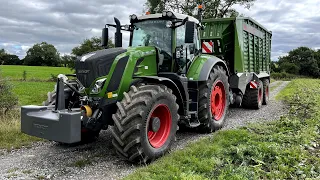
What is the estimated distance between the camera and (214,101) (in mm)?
7977

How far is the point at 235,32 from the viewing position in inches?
385

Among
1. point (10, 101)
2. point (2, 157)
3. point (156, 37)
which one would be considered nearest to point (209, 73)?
point (156, 37)

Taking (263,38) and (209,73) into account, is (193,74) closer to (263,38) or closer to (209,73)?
(209,73)

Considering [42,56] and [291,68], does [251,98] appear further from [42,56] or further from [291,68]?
[42,56]

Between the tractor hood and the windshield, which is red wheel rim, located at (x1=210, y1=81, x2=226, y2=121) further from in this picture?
the tractor hood

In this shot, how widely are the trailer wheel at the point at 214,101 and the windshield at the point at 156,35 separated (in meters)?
1.34

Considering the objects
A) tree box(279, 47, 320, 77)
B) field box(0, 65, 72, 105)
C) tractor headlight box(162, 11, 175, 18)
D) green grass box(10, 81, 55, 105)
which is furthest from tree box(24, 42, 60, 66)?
tractor headlight box(162, 11, 175, 18)

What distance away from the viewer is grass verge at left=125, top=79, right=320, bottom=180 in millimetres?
4492

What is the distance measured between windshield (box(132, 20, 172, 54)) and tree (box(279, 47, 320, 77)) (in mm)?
59527

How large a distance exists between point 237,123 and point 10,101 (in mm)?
6464

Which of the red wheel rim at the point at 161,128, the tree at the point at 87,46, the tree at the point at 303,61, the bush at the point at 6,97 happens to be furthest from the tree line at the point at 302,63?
the red wheel rim at the point at 161,128

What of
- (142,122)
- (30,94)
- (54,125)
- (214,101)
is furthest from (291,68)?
(54,125)

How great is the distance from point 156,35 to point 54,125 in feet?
10.0

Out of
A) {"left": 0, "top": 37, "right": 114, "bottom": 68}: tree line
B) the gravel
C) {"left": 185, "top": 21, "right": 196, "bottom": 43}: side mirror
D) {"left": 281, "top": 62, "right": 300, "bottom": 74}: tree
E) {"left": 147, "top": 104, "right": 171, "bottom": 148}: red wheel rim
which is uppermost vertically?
{"left": 0, "top": 37, "right": 114, "bottom": 68}: tree line
